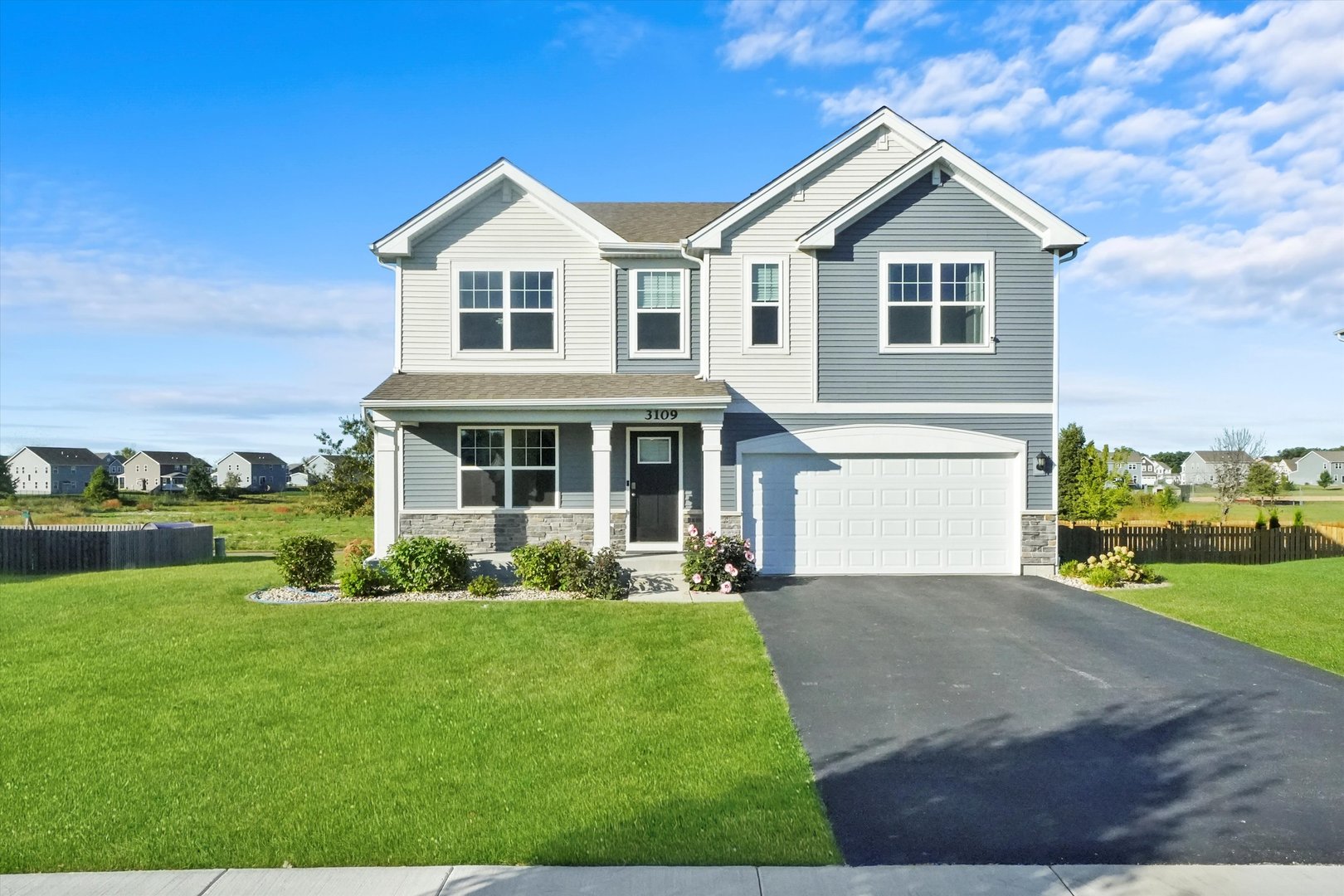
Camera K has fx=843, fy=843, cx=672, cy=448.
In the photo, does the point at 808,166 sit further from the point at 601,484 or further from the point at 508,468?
the point at 508,468

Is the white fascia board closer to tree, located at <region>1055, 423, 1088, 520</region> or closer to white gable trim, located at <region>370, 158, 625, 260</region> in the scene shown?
white gable trim, located at <region>370, 158, 625, 260</region>

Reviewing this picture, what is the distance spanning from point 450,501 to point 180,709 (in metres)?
8.46

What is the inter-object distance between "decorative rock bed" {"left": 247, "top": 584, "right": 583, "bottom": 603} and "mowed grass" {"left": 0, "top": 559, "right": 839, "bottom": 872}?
146cm

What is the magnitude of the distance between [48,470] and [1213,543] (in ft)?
347

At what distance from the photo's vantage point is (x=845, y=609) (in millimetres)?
11938

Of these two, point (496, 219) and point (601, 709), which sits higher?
point (496, 219)

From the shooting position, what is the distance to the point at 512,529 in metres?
15.8

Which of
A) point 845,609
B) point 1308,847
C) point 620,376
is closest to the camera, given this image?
point 1308,847

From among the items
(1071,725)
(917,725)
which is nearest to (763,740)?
(917,725)

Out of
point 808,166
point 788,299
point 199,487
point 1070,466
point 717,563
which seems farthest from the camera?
point 199,487

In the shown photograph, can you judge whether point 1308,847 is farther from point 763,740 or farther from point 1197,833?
point 763,740

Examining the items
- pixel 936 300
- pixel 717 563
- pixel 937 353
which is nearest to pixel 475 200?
pixel 717 563

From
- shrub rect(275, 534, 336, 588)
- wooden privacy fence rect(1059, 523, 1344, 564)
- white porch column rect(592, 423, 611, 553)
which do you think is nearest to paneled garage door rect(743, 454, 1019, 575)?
white porch column rect(592, 423, 611, 553)

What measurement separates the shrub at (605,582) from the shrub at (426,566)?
2315 millimetres
